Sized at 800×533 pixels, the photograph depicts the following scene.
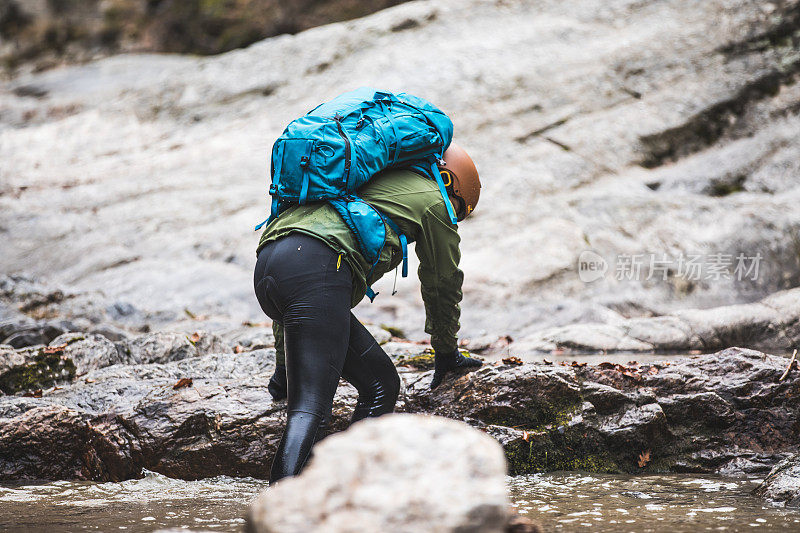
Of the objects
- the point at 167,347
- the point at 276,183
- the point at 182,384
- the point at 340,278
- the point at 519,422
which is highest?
the point at 276,183

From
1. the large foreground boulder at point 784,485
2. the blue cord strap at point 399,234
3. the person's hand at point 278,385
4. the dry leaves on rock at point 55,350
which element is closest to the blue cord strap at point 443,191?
the blue cord strap at point 399,234

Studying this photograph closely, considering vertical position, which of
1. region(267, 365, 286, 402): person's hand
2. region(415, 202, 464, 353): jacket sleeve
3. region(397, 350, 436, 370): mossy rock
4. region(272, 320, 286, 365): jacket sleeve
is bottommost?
region(397, 350, 436, 370): mossy rock

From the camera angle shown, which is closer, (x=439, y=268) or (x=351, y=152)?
(x=351, y=152)

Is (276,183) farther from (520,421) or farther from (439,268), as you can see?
(520,421)

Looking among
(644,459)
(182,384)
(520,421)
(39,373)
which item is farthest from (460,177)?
(39,373)

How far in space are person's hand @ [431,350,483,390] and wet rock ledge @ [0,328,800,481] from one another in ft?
0.23

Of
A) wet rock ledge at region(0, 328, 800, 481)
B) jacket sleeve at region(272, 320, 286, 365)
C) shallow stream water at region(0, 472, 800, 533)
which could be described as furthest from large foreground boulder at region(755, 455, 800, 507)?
jacket sleeve at region(272, 320, 286, 365)

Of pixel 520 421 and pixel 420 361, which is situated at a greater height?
pixel 420 361

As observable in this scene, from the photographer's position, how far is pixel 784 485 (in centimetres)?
389

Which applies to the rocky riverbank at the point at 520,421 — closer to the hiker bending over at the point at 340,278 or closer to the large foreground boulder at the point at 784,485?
the large foreground boulder at the point at 784,485

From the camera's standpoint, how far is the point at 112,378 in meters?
5.82

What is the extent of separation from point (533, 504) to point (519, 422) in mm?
1018

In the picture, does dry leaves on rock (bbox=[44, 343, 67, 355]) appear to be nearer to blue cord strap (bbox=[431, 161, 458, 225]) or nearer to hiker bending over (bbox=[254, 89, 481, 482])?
hiker bending over (bbox=[254, 89, 481, 482])

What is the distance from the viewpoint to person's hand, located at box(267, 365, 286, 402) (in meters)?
4.93
